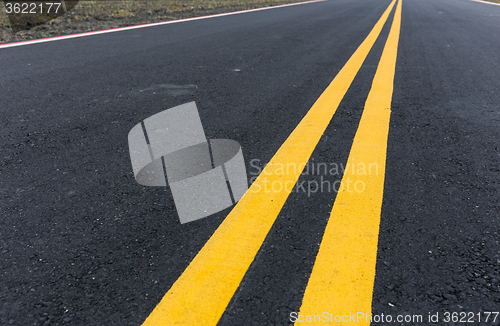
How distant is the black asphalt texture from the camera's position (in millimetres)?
1133

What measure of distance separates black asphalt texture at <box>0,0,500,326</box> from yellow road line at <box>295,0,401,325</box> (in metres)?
0.04

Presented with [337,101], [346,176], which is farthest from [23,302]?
[337,101]

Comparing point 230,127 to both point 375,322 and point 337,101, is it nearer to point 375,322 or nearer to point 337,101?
point 337,101

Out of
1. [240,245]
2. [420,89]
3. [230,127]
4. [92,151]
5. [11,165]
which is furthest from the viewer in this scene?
[420,89]

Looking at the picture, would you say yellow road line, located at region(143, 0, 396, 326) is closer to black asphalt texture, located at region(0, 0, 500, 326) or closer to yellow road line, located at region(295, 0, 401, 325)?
black asphalt texture, located at region(0, 0, 500, 326)

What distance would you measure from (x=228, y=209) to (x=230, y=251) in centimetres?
28

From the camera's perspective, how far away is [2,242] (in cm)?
138

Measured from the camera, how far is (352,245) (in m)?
1.34

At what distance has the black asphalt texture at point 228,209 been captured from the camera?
1133 millimetres

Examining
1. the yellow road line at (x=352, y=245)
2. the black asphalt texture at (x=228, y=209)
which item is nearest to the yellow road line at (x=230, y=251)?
the black asphalt texture at (x=228, y=209)

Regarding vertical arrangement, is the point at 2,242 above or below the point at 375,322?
above

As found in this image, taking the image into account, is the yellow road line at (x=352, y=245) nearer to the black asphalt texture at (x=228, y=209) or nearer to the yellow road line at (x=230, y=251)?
the black asphalt texture at (x=228, y=209)

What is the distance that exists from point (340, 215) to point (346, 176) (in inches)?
14.7

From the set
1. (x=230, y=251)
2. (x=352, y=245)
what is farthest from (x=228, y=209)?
(x=352, y=245)
